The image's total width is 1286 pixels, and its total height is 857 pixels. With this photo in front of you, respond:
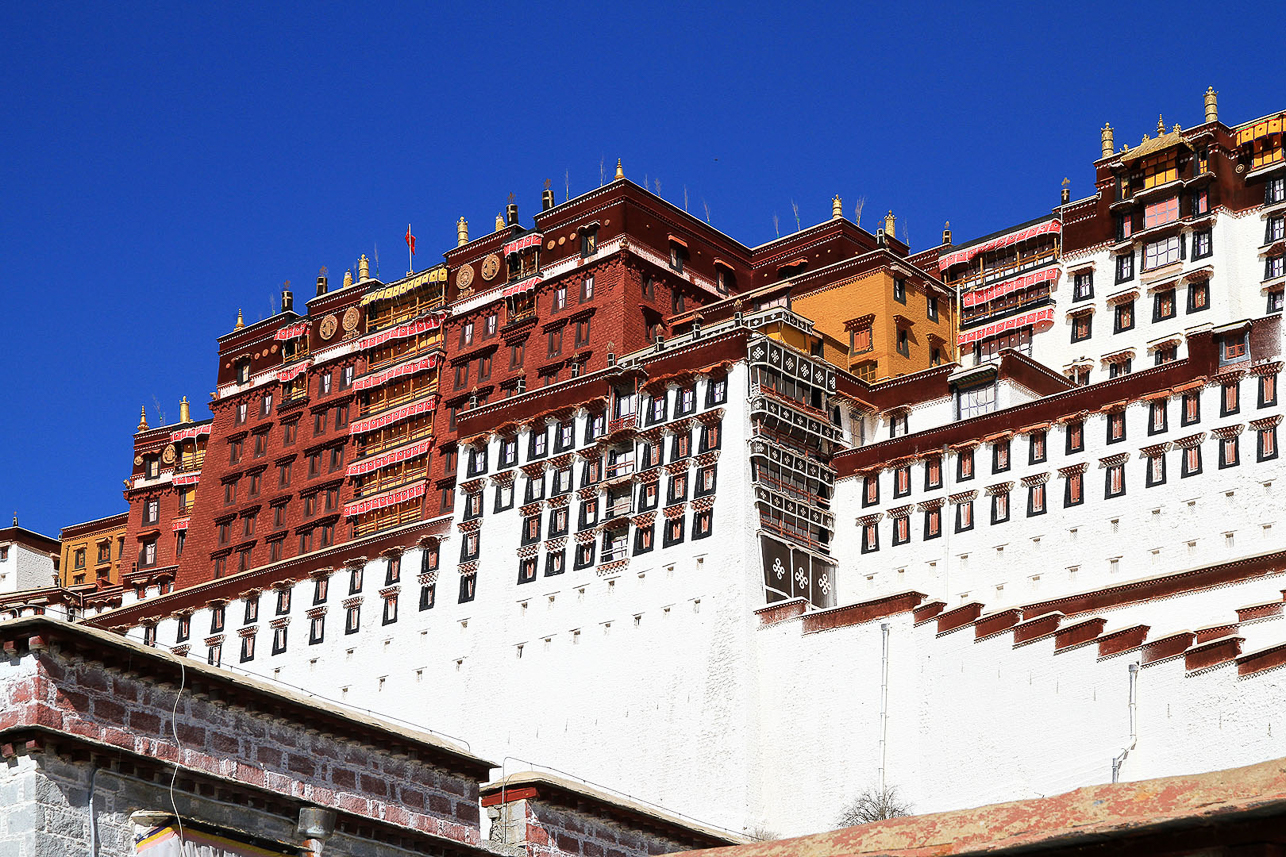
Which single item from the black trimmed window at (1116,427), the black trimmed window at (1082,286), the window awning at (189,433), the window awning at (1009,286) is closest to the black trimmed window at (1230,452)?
the black trimmed window at (1116,427)

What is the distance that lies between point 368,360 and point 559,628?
77.6 ft

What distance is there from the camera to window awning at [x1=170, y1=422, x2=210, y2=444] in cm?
9844

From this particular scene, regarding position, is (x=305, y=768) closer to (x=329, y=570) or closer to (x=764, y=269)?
(x=329, y=570)

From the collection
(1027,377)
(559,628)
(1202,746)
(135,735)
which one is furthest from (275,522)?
(135,735)

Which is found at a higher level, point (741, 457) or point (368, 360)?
point (368, 360)

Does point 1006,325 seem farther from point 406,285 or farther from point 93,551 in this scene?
point 93,551

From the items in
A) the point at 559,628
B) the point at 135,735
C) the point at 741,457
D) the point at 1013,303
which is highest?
the point at 1013,303

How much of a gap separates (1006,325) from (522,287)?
19.6 m

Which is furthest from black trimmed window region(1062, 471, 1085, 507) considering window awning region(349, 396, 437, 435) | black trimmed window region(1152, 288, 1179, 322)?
window awning region(349, 396, 437, 435)

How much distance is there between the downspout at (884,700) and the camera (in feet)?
187

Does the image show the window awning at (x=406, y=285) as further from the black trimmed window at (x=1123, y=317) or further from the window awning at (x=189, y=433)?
the black trimmed window at (x=1123, y=317)

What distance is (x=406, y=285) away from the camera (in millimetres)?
86625

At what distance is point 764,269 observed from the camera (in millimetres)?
81438

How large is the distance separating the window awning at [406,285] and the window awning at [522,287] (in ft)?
19.8
